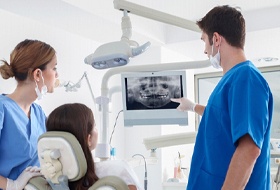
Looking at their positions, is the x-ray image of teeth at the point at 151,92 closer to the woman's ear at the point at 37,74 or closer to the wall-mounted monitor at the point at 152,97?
the wall-mounted monitor at the point at 152,97

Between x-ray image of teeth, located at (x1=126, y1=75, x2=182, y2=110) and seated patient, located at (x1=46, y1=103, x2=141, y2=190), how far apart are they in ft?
1.64

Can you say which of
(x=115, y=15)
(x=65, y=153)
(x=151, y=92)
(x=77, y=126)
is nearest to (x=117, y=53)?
(x=151, y=92)

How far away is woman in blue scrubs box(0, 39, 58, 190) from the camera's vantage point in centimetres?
154

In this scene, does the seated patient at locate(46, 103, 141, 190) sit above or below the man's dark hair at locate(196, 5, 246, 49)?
below

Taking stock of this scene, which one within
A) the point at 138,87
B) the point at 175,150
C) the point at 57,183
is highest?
the point at 138,87

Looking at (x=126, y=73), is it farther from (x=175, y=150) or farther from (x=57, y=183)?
(x=175, y=150)

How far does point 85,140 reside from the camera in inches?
48.2

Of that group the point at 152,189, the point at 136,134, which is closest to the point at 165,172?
the point at 152,189

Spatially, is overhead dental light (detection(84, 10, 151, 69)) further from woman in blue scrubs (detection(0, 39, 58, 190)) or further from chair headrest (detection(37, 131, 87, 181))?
chair headrest (detection(37, 131, 87, 181))

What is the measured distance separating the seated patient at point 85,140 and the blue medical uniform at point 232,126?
0.27 m

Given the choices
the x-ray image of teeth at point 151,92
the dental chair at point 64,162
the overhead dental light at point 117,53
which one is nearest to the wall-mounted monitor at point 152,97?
the x-ray image of teeth at point 151,92

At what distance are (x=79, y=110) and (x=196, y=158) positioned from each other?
1.57 feet

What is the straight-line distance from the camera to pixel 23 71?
1605mm

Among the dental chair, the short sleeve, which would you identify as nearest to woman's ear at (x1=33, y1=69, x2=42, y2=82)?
the dental chair
